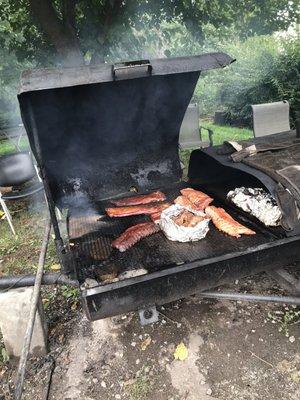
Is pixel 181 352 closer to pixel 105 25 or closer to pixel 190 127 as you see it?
pixel 190 127

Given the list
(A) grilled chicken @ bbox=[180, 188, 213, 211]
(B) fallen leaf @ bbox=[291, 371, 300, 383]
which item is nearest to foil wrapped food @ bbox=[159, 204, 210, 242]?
(A) grilled chicken @ bbox=[180, 188, 213, 211]

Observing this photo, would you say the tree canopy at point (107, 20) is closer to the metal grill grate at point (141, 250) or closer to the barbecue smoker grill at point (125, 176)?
the barbecue smoker grill at point (125, 176)

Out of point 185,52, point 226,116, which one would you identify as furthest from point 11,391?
point 226,116

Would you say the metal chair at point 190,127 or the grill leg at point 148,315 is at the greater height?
the metal chair at point 190,127

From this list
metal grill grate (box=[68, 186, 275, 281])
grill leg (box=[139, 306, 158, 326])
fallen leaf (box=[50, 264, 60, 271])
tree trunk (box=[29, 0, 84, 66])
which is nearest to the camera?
grill leg (box=[139, 306, 158, 326])

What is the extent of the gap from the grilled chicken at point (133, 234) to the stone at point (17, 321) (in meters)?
0.93

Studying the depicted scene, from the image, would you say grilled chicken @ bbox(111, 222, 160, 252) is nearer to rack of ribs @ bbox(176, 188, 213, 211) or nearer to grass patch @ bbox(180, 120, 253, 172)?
rack of ribs @ bbox(176, 188, 213, 211)

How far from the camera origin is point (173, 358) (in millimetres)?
2857

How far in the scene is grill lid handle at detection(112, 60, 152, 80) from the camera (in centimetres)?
256

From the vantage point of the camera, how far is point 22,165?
5.74 metres

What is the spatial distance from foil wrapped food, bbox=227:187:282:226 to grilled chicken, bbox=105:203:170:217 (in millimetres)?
849

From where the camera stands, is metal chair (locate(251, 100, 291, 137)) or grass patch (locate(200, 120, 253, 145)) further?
grass patch (locate(200, 120, 253, 145))

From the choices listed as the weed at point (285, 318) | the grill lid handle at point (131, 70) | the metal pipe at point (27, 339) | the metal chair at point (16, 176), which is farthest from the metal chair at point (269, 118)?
the metal pipe at point (27, 339)

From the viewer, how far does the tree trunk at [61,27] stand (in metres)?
5.81
